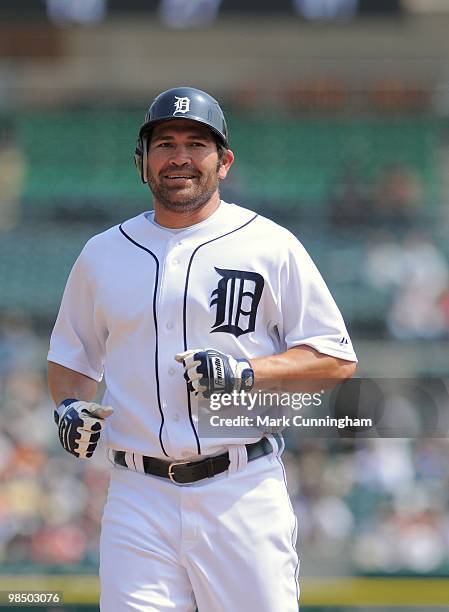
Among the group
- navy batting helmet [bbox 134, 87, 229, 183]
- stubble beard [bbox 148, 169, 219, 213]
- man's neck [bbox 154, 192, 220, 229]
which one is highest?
navy batting helmet [bbox 134, 87, 229, 183]

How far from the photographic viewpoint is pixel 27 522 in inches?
269

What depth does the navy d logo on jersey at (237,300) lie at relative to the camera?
2.35 metres

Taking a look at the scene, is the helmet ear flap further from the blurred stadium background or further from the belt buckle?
the blurred stadium background

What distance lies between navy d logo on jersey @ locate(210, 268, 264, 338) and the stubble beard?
166 mm

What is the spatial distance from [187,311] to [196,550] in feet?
1.60

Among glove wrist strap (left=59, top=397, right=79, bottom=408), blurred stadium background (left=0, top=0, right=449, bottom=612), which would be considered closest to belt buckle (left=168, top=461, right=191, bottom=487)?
glove wrist strap (left=59, top=397, right=79, bottom=408)

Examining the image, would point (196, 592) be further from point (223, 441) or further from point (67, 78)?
point (67, 78)

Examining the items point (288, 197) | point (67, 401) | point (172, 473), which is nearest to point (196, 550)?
point (172, 473)

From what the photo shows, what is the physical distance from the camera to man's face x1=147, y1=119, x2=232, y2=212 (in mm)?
2395

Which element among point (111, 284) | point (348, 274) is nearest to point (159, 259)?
point (111, 284)

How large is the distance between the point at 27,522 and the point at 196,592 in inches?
188

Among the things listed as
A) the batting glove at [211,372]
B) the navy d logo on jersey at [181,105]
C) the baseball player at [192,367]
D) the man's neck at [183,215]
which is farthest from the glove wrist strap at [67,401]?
the navy d logo on jersey at [181,105]

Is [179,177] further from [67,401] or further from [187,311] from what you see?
[67,401]

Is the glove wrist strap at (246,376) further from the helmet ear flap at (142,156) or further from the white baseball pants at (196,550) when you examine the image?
the helmet ear flap at (142,156)
